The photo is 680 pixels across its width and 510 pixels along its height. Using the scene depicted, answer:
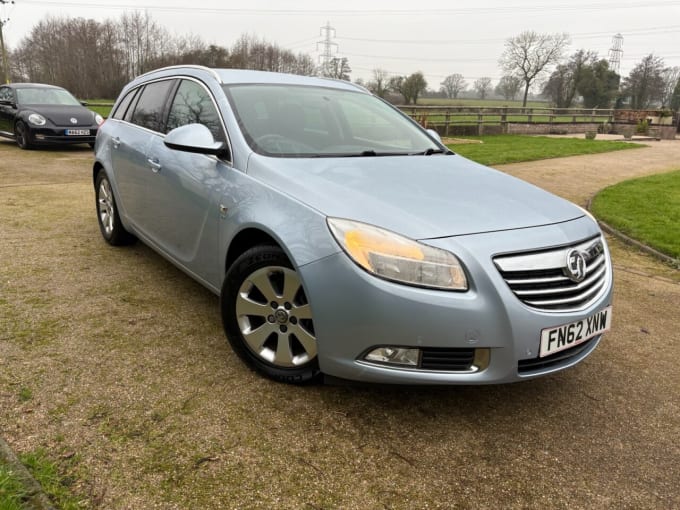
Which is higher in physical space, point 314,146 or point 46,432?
point 314,146

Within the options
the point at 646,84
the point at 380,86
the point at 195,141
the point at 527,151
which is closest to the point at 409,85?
the point at 380,86

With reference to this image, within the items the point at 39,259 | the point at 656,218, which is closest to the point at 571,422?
the point at 39,259

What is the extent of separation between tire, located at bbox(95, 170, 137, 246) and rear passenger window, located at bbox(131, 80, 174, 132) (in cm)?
75

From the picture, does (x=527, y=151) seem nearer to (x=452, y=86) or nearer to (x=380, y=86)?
(x=380, y=86)

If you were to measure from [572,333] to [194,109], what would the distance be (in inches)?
101

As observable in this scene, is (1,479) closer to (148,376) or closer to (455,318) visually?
(148,376)

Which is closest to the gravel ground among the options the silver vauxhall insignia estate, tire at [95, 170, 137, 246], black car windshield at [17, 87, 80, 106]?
the silver vauxhall insignia estate

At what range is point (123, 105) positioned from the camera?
4602 mm

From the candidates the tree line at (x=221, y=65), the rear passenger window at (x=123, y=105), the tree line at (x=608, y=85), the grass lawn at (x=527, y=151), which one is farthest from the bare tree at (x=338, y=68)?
the rear passenger window at (x=123, y=105)

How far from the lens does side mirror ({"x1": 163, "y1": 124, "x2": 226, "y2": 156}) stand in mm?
2803

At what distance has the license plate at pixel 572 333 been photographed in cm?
219

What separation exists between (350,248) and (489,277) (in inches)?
22.2

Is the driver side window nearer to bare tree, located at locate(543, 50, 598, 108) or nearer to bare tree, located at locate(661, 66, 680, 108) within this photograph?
bare tree, located at locate(543, 50, 598, 108)

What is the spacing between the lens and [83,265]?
4270 millimetres
